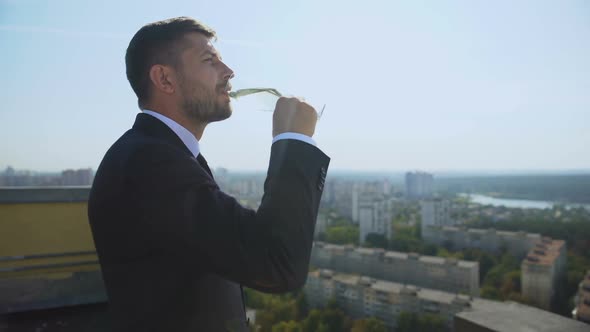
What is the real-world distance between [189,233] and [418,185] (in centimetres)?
3392

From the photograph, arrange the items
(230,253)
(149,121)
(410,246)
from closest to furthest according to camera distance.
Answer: (230,253) < (149,121) < (410,246)

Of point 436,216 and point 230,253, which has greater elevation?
point 230,253

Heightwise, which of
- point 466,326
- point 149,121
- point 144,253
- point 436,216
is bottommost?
point 436,216

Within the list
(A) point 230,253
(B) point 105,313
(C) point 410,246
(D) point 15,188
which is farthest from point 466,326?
(C) point 410,246

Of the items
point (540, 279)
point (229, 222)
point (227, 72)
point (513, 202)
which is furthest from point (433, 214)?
point (229, 222)

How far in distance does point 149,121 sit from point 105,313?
1.16 meters

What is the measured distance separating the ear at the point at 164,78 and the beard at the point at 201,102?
0.02 metres

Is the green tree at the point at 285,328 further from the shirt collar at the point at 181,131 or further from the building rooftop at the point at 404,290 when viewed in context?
the shirt collar at the point at 181,131

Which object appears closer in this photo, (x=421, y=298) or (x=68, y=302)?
(x=68, y=302)

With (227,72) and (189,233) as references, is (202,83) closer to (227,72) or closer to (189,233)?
(227,72)

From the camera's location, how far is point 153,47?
524 millimetres

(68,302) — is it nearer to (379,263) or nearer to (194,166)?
(194,166)

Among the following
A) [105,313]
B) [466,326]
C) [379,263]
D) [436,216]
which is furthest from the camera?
[436,216]

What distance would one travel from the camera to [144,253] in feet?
1.37
